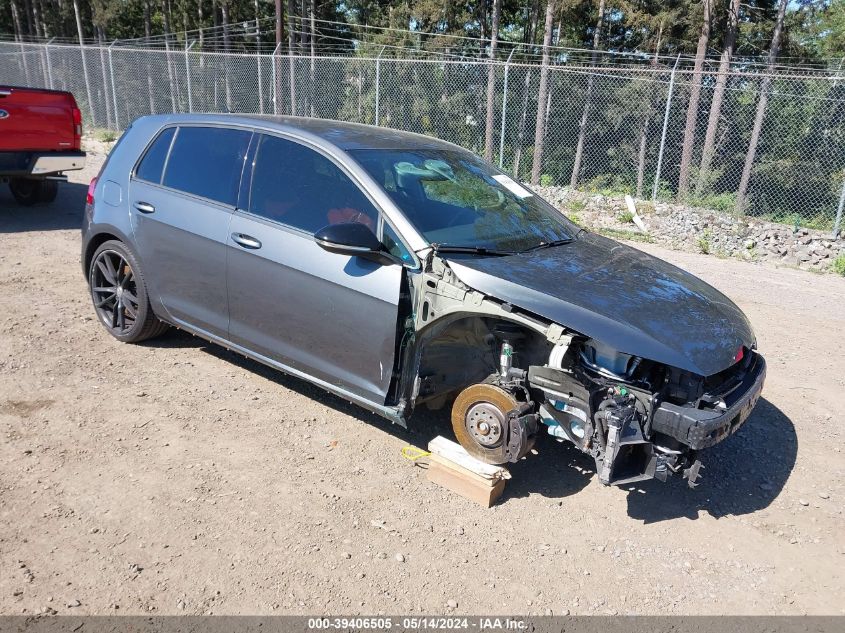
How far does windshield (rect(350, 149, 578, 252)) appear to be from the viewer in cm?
374

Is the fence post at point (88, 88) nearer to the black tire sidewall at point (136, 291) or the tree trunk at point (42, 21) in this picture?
the black tire sidewall at point (136, 291)

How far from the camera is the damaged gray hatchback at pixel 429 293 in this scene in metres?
3.14

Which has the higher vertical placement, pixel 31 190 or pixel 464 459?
pixel 464 459

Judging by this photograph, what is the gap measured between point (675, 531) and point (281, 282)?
2.51 meters

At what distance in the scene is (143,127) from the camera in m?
5.01

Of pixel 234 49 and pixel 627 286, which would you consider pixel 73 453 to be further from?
pixel 234 49

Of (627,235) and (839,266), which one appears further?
(627,235)

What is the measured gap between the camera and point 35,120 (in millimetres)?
8680

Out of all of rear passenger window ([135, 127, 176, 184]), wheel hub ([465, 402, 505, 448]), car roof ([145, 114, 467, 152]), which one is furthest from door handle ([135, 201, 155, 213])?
wheel hub ([465, 402, 505, 448])

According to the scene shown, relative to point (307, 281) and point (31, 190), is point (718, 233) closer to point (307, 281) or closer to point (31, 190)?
point (307, 281)

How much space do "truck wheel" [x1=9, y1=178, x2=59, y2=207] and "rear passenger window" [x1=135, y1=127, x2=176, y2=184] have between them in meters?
6.39

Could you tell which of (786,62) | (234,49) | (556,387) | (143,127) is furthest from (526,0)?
(556,387)

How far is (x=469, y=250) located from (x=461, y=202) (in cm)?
57

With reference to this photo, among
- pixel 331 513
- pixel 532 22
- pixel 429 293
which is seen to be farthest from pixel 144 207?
pixel 532 22
